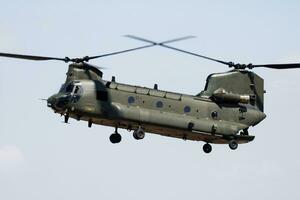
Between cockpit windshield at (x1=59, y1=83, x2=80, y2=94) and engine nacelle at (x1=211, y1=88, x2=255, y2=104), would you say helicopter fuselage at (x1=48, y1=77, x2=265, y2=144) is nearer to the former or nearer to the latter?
cockpit windshield at (x1=59, y1=83, x2=80, y2=94)

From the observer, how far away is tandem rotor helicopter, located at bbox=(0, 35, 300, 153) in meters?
46.3

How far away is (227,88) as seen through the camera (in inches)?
2012

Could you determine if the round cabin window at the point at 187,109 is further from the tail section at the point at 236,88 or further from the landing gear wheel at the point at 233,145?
the landing gear wheel at the point at 233,145

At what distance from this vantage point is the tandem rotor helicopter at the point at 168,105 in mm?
46281

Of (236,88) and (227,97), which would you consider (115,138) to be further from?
(236,88)

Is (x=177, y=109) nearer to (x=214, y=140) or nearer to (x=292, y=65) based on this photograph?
(x=214, y=140)

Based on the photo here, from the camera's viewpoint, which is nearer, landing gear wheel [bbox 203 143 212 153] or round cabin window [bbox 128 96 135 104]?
round cabin window [bbox 128 96 135 104]

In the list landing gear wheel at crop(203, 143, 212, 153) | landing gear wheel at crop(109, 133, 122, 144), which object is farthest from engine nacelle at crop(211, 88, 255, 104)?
landing gear wheel at crop(109, 133, 122, 144)

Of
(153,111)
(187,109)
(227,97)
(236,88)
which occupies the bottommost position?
(153,111)

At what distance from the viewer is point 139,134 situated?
46969 mm

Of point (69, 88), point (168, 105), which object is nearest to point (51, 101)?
point (69, 88)

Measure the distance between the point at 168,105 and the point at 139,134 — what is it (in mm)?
2746

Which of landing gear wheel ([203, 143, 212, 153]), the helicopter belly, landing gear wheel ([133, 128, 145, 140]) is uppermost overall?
the helicopter belly

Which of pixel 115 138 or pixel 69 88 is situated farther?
pixel 115 138
